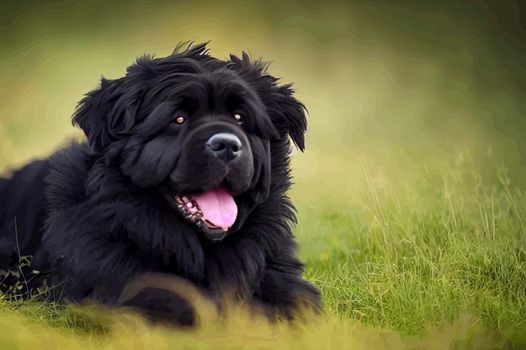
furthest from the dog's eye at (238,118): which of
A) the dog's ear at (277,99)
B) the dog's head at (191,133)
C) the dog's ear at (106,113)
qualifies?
the dog's ear at (106,113)

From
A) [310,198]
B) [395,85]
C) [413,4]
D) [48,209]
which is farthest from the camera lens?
[310,198]

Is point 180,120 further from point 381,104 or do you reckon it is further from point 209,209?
point 381,104

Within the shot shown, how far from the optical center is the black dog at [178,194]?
475 cm

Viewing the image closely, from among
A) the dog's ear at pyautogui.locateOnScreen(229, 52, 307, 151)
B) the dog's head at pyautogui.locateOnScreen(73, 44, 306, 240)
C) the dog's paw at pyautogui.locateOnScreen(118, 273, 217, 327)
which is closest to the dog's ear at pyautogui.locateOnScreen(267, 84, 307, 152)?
the dog's ear at pyautogui.locateOnScreen(229, 52, 307, 151)

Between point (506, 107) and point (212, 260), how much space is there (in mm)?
2075

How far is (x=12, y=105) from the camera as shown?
607cm

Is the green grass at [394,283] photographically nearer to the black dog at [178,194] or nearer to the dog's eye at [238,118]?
the black dog at [178,194]

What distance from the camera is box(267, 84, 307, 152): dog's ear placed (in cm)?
529

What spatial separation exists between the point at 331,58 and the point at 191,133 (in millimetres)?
1709

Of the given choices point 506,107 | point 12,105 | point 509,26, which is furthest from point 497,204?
point 12,105

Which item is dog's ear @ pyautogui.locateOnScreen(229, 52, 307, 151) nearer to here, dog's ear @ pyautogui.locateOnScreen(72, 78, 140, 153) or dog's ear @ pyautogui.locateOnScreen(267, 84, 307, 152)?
dog's ear @ pyautogui.locateOnScreen(267, 84, 307, 152)

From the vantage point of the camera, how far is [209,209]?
4.82m

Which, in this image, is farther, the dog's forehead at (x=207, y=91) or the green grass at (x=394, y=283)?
the dog's forehead at (x=207, y=91)

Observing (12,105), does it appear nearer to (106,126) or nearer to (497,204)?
(106,126)
